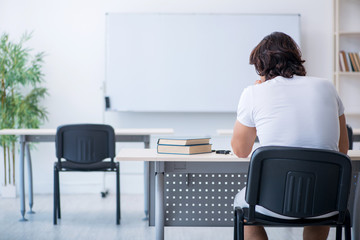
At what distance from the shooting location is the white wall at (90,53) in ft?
17.9

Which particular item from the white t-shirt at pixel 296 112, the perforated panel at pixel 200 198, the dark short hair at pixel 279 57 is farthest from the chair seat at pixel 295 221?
the perforated panel at pixel 200 198

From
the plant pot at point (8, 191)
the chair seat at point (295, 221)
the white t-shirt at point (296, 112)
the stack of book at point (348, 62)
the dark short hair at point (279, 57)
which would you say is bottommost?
the plant pot at point (8, 191)

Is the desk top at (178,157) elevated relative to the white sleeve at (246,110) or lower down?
lower down

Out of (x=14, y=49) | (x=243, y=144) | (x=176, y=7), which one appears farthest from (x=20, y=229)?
(x=176, y=7)

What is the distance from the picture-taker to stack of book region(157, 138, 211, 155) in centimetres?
239

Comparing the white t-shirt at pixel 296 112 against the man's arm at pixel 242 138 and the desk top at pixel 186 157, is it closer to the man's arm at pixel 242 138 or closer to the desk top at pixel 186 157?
the man's arm at pixel 242 138

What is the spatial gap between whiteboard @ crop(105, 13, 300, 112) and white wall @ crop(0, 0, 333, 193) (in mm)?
146

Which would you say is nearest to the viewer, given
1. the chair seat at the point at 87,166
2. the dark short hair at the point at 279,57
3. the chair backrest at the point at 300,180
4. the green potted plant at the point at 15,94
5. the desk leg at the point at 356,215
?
the chair backrest at the point at 300,180

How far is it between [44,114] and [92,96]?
584mm

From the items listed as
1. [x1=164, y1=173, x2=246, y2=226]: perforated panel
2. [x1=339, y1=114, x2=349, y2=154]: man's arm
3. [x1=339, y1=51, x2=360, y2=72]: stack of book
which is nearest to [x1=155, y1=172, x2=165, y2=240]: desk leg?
[x1=164, y1=173, x2=246, y2=226]: perforated panel

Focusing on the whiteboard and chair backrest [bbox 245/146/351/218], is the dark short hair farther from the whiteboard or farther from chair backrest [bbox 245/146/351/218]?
the whiteboard

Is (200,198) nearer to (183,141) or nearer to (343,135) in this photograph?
(183,141)

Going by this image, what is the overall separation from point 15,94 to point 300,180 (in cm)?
399

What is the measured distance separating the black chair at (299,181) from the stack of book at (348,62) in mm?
3732
